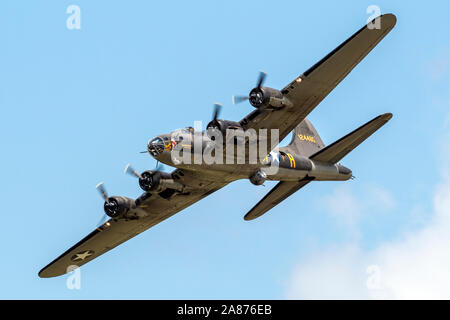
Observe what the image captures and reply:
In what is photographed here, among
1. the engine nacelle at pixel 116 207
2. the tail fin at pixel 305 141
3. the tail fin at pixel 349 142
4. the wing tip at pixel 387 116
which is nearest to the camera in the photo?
the wing tip at pixel 387 116

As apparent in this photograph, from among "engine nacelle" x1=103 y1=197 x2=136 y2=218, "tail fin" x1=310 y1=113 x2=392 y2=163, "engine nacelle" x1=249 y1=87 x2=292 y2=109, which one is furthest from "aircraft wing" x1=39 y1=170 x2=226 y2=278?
"engine nacelle" x1=249 y1=87 x2=292 y2=109

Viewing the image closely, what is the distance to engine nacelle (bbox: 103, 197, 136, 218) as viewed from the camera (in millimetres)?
36594

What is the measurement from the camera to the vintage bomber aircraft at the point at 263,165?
3164cm

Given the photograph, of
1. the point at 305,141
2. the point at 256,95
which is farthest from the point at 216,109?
the point at 305,141

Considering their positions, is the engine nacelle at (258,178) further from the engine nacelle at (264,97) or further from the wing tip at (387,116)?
the wing tip at (387,116)

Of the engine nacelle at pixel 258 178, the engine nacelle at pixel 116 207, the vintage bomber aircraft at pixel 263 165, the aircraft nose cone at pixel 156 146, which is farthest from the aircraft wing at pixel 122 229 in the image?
the aircraft nose cone at pixel 156 146

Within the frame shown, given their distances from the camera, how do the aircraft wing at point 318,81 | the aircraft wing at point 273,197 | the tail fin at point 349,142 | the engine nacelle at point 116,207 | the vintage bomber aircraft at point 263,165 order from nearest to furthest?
the aircraft wing at point 318,81
the vintage bomber aircraft at point 263,165
the tail fin at point 349,142
the engine nacelle at point 116,207
the aircraft wing at point 273,197

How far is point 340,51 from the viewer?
31.3 m

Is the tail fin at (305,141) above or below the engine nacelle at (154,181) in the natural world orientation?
above

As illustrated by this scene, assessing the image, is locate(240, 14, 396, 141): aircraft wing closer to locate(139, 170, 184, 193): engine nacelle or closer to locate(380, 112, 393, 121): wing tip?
locate(380, 112, 393, 121): wing tip

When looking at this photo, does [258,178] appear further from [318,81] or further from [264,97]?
[318,81]

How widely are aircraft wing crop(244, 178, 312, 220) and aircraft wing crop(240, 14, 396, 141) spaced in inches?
187

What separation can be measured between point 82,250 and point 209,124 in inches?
493

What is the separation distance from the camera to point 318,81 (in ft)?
106
